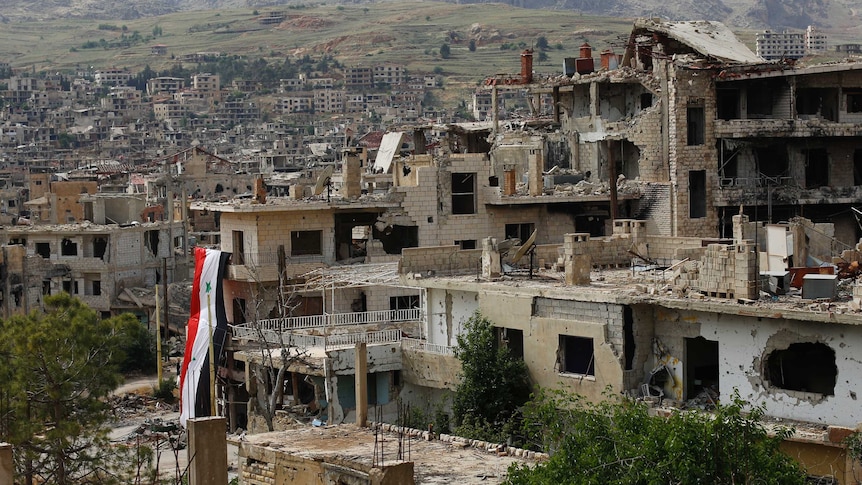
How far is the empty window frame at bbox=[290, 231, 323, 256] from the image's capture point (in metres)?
41.2

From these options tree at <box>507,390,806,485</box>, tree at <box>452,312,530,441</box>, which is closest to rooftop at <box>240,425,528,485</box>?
tree at <box>507,390,806,485</box>

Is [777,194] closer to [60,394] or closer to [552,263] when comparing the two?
[552,263]

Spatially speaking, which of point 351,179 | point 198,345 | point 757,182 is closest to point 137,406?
point 198,345

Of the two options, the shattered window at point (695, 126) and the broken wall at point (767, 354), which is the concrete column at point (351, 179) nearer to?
the shattered window at point (695, 126)

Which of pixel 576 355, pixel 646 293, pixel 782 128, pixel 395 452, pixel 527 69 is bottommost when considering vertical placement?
pixel 395 452

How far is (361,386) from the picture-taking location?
2812 cm

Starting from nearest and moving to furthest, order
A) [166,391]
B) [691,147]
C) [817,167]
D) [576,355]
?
[576,355], [691,147], [817,167], [166,391]

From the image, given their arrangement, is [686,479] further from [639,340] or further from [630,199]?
[630,199]

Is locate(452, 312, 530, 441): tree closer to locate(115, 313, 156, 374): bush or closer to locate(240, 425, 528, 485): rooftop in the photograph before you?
locate(240, 425, 528, 485): rooftop

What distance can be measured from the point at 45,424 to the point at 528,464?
1083 centimetres

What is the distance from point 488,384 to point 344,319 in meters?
7.52

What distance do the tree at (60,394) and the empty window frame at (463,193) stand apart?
33.8 feet

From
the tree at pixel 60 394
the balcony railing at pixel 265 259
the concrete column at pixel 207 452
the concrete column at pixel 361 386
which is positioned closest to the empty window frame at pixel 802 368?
the concrete column at pixel 361 386

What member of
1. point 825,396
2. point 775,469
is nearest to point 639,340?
point 825,396
